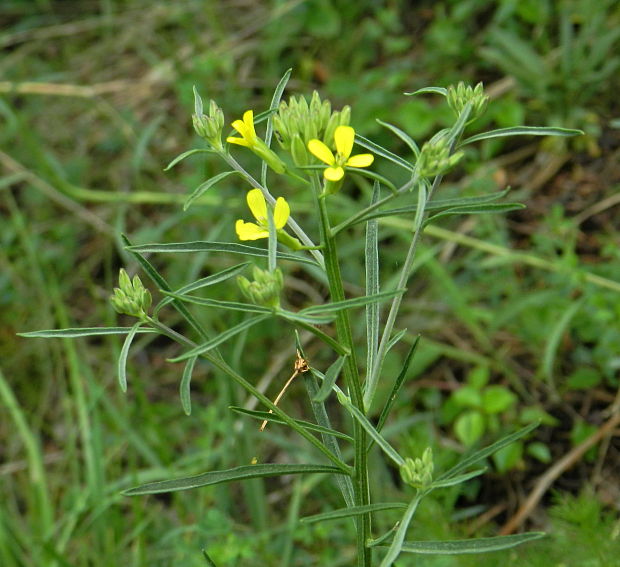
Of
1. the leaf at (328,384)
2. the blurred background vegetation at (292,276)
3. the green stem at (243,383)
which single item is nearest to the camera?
the leaf at (328,384)

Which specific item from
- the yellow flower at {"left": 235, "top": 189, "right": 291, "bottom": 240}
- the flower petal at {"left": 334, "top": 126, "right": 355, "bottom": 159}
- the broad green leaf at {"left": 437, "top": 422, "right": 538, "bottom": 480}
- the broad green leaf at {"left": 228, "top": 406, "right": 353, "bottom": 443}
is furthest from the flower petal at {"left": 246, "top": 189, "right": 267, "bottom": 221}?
the broad green leaf at {"left": 437, "top": 422, "right": 538, "bottom": 480}

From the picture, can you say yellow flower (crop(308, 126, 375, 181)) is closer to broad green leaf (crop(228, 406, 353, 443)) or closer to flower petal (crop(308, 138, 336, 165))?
flower petal (crop(308, 138, 336, 165))

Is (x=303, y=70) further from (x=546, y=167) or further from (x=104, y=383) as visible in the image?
(x=104, y=383)

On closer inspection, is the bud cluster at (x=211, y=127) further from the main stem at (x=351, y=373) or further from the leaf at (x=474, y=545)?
the leaf at (x=474, y=545)

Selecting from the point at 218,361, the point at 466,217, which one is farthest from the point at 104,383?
the point at 218,361

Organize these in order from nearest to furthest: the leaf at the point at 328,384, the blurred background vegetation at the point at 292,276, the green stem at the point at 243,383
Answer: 1. the leaf at the point at 328,384
2. the green stem at the point at 243,383
3. the blurred background vegetation at the point at 292,276

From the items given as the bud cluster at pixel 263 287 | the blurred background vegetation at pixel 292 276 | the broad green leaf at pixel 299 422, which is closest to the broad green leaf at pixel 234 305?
the bud cluster at pixel 263 287

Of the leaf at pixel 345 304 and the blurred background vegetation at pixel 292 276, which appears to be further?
the blurred background vegetation at pixel 292 276

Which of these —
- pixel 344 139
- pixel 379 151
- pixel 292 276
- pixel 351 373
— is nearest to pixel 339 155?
pixel 344 139
